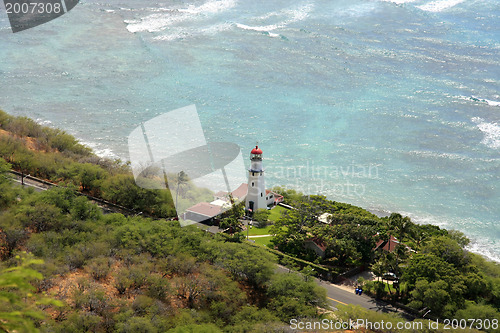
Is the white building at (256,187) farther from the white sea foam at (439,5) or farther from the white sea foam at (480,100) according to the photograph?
the white sea foam at (439,5)

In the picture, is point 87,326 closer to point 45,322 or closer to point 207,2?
point 45,322

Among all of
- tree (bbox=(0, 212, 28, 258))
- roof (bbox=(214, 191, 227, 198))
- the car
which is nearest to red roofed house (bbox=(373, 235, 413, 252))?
the car

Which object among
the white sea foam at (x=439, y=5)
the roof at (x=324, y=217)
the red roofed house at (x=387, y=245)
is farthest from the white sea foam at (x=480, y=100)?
the roof at (x=324, y=217)

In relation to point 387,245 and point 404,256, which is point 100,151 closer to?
point 387,245

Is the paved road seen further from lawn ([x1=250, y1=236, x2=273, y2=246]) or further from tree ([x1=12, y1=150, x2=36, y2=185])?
tree ([x1=12, y1=150, x2=36, y2=185])

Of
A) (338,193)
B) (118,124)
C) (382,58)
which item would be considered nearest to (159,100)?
(118,124)

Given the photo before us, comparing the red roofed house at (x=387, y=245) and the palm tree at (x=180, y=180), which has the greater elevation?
the palm tree at (x=180, y=180)
